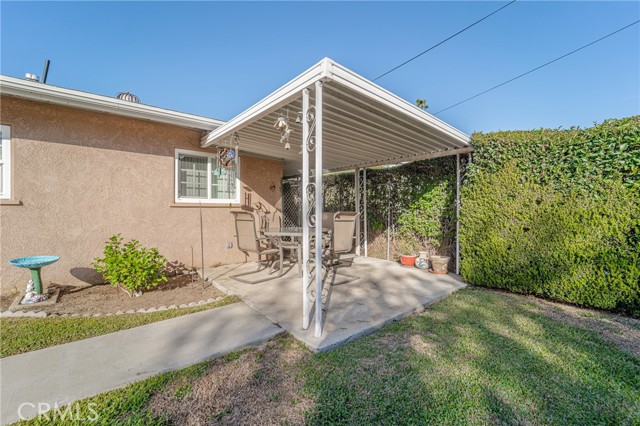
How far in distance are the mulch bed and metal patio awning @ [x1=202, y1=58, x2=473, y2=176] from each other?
2810 millimetres

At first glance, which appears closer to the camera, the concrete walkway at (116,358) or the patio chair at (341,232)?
the concrete walkway at (116,358)

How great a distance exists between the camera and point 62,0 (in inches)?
221

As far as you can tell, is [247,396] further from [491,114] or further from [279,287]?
[491,114]

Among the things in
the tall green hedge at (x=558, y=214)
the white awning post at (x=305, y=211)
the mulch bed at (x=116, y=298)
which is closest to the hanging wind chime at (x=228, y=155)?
the mulch bed at (x=116, y=298)

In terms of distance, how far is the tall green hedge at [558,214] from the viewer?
371 cm

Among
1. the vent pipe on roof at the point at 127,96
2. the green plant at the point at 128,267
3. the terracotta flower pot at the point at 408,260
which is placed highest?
the vent pipe on roof at the point at 127,96

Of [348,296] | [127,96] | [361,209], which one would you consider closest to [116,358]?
[348,296]

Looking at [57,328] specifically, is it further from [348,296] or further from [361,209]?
[361,209]

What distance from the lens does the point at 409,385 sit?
7.36ft

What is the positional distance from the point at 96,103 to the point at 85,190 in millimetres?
1462

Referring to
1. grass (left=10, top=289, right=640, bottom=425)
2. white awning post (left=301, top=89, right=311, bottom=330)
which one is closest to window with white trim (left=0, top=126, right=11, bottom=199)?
grass (left=10, top=289, right=640, bottom=425)

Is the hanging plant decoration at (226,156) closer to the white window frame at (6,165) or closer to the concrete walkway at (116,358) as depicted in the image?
the white window frame at (6,165)

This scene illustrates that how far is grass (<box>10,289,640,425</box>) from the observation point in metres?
1.92

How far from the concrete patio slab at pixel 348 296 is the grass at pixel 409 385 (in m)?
0.20
